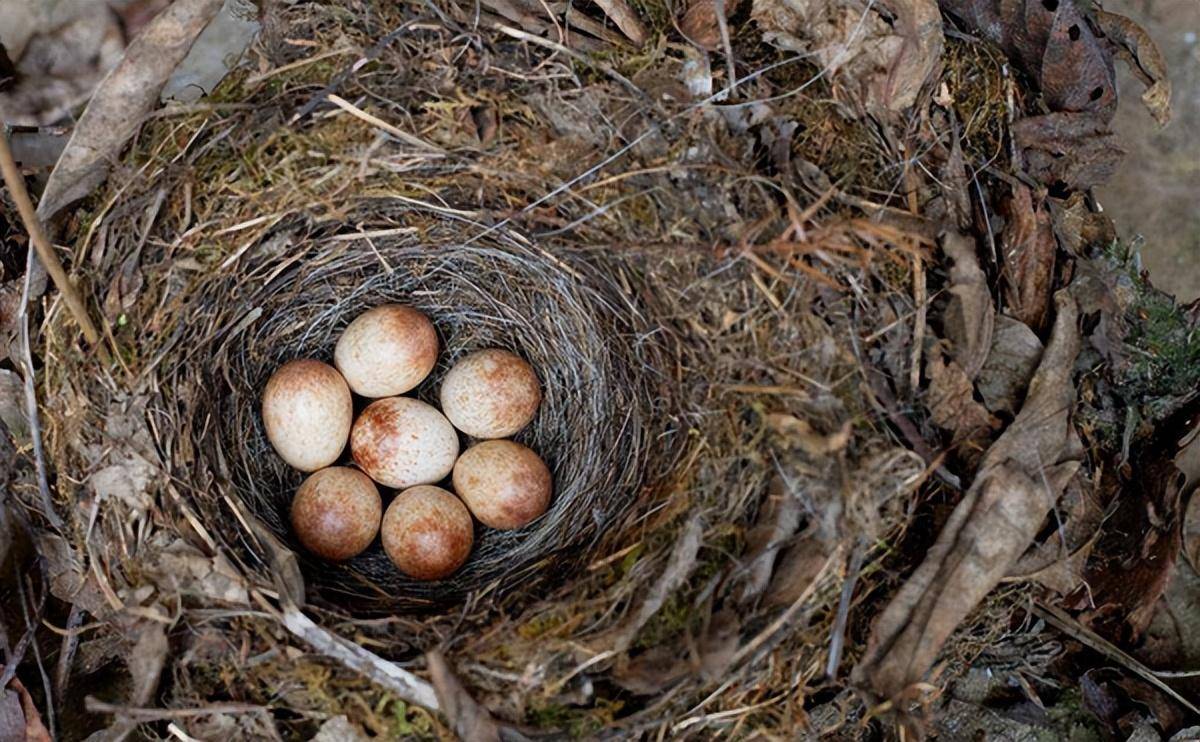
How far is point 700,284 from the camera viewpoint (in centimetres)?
134

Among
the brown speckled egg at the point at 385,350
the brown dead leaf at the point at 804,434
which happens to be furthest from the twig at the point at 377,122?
the brown dead leaf at the point at 804,434

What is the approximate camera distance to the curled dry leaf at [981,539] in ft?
4.16

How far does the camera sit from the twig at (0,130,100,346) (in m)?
1.09

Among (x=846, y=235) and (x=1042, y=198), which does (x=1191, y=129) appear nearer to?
(x=1042, y=198)

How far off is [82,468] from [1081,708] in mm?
1449

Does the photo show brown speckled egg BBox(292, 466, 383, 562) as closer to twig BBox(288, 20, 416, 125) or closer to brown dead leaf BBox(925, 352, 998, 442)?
twig BBox(288, 20, 416, 125)

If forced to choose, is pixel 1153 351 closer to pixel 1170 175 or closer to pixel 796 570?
pixel 1170 175

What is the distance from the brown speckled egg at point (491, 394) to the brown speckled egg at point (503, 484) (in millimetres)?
37

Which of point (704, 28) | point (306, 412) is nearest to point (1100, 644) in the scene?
point (704, 28)

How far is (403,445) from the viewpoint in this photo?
5.20 ft

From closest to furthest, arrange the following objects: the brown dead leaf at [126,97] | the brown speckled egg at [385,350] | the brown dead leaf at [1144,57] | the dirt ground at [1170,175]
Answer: the brown dead leaf at [126,97], the brown dead leaf at [1144,57], the brown speckled egg at [385,350], the dirt ground at [1170,175]

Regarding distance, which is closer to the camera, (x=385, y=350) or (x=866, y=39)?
(x=866, y=39)

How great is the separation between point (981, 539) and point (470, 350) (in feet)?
2.84

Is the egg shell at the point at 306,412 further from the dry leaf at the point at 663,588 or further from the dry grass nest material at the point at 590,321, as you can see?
the dry leaf at the point at 663,588
